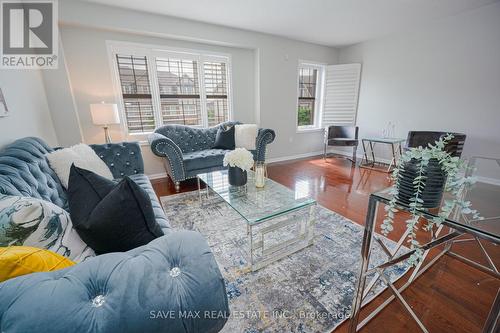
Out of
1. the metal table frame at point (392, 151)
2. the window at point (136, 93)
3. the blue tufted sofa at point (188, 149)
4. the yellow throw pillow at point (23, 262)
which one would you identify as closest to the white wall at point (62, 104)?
the window at point (136, 93)

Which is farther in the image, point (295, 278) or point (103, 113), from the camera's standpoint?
point (103, 113)

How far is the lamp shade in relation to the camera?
2676 mm

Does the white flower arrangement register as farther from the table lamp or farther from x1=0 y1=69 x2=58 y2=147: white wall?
the table lamp

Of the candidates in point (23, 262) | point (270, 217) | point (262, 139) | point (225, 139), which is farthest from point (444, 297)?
point (225, 139)

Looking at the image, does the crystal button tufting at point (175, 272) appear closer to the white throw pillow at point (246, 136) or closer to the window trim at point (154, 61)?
the white throw pillow at point (246, 136)

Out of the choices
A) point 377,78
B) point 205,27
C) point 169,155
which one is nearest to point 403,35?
point 377,78

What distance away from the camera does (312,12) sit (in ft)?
9.95

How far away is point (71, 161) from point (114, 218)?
124 centimetres

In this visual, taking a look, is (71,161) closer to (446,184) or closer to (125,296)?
(125,296)

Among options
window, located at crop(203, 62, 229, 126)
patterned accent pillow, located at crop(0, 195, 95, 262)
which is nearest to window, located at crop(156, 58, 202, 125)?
window, located at crop(203, 62, 229, 126)

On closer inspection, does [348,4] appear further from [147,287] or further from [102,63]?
[147,287]

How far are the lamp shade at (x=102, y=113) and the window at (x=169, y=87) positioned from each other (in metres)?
0.59

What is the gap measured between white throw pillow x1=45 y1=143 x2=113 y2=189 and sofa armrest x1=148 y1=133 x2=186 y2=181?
86 centimetres

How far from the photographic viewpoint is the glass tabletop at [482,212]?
2.70 ft
